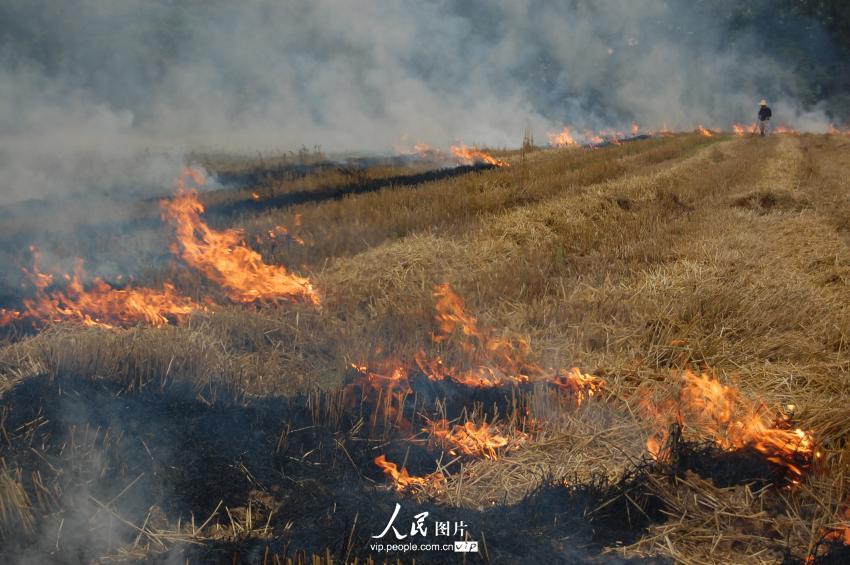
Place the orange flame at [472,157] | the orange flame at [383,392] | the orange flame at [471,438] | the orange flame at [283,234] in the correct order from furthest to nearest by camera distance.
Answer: the orange flame at [472,157], the orange flame at [283,234], the orange flame at [383,392], the orange flame at [471,438]

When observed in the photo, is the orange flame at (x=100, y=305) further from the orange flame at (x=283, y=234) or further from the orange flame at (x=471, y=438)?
the orange flame at (x=471, y=438)

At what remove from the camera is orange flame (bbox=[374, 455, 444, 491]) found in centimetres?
278

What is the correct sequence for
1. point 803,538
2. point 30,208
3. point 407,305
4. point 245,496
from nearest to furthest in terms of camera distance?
point 803,538 → point 245,496 → point 407,305 → point 30,208

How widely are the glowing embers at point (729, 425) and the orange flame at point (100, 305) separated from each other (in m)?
3.61

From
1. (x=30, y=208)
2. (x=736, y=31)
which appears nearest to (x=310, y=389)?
(x=30, y=208)

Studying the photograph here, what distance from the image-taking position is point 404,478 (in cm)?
283

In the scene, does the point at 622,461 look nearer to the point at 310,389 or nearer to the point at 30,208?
the point at 310,389

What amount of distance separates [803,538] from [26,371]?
4226mm

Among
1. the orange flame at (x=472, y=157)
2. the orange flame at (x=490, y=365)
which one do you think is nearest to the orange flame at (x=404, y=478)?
the orange flame at (x=490, y=365)

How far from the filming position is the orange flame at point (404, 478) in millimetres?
2779

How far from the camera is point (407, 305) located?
4.82 metres

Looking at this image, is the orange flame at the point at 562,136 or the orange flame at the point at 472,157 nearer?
the orange flame at the point at 472,157

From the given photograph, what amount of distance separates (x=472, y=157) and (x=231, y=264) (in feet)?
30.8

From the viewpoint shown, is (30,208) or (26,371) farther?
(30,208)
